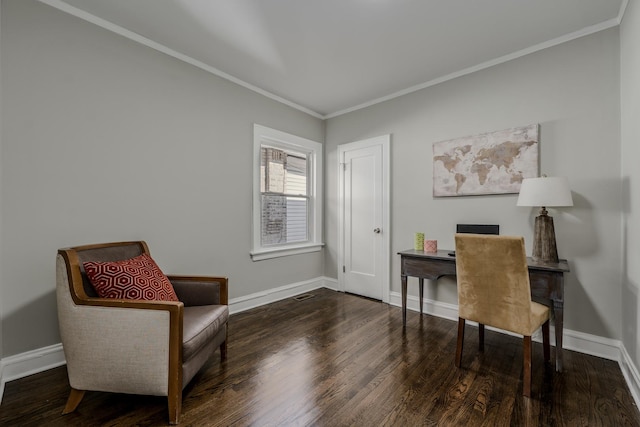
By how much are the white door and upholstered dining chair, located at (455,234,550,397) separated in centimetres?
149

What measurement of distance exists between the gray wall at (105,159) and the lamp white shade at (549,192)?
2.62 m

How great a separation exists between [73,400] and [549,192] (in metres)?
3.29

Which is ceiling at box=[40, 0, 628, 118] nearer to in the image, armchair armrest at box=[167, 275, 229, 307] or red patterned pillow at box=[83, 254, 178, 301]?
red patterned pillow at box=[83, 254, 178, 301]

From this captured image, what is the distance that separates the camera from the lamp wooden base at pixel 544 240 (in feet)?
7.36

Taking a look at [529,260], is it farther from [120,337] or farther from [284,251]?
[120,337]

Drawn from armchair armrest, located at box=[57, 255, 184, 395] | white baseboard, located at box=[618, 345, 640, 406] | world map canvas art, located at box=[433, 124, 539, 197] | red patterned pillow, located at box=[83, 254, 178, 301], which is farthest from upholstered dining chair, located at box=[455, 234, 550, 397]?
red patterned pillow, located at box=[83, 254, 178, 301]

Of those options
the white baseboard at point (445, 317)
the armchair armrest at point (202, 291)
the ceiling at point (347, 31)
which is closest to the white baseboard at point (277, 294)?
the white baseboard at point (445, 317)

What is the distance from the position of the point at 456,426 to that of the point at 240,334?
1.79m

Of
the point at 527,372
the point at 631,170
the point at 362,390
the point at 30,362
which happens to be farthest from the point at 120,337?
the point at 631,170

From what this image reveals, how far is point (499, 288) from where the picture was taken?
73.6 inches

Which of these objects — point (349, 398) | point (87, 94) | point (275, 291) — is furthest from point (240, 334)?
point (87, 94)

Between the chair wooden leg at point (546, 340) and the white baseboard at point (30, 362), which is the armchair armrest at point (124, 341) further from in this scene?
the chair wooden leg at point (546, 340)

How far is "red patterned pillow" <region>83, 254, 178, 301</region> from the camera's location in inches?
Answer: 64.2

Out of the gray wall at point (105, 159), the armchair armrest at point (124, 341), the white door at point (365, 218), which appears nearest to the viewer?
the armchair armrest at point (124, 341)
